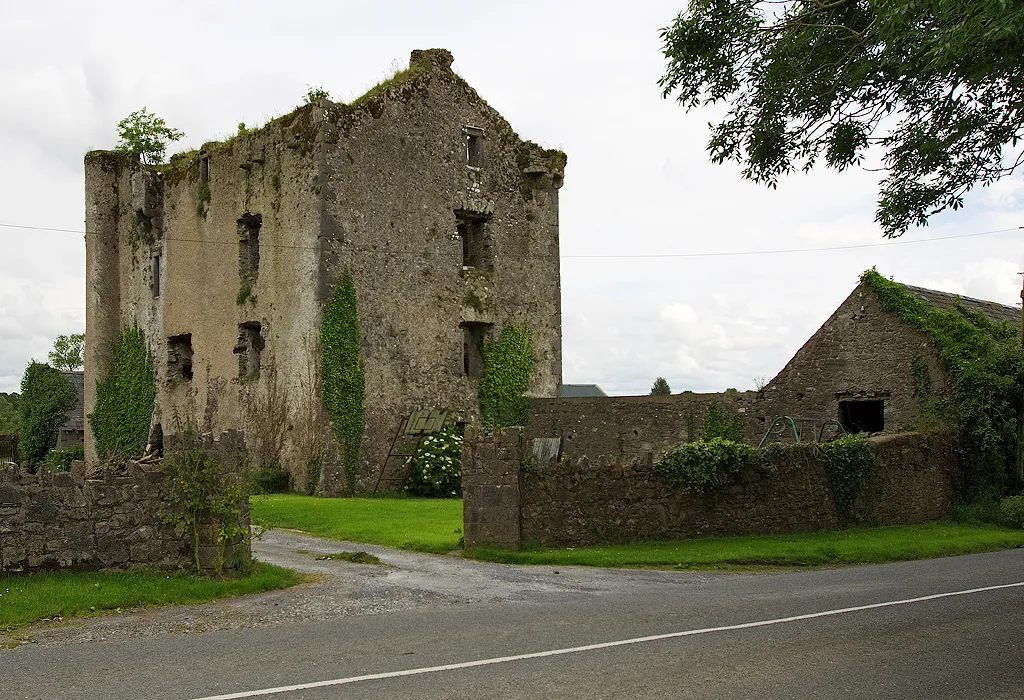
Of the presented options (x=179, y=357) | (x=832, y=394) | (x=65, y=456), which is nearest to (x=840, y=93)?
(x=832, y=394)

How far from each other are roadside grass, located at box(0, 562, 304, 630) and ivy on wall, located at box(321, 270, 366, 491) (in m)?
14.2

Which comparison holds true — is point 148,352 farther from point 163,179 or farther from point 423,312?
point 423,312

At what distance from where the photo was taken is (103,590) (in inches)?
456

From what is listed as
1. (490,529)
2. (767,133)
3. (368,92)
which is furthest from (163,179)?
(767,133)

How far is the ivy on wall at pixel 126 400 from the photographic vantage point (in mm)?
34438

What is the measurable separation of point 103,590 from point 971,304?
22425mm

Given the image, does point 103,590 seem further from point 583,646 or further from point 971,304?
point 971,304

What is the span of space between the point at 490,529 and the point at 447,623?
5900 millimetres

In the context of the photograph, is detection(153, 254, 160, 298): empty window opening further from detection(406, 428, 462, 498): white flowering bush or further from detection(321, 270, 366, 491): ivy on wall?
detection(406, 428, 462, 498): white flowering bush

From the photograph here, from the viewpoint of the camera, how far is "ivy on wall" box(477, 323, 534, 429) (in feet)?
102

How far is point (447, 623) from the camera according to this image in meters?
10.5

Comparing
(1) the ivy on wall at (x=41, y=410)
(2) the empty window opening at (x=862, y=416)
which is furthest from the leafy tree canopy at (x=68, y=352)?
(2) the empty window opening at (x=862, y=416)

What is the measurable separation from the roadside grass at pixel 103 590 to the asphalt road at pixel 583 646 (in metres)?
0.55

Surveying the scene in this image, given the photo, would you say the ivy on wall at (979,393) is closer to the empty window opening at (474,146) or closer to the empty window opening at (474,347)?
the empty window opening at (474,347)
